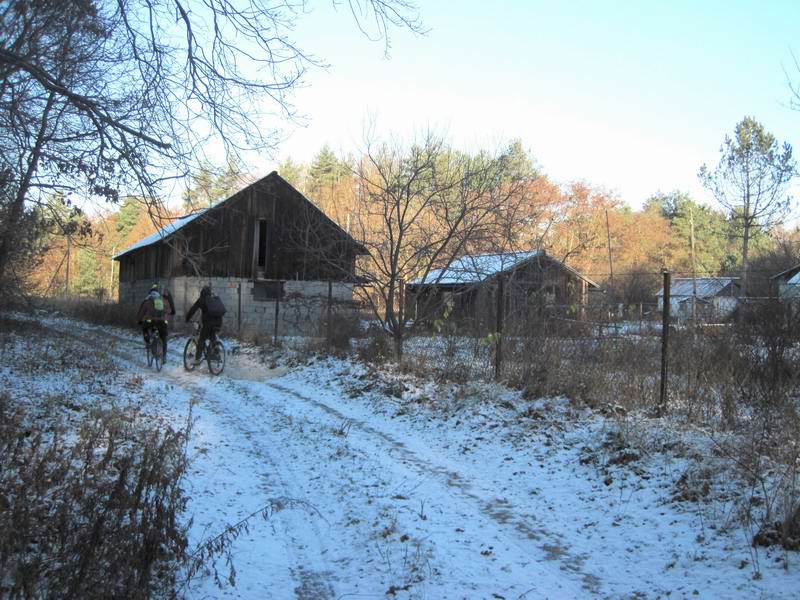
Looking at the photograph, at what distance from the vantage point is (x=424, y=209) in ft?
42.6

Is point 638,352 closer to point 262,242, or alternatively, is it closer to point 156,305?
point 156,305

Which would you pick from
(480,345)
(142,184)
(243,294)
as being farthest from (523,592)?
(243,294)

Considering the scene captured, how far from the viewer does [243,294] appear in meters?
28.0

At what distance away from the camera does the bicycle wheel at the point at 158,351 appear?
1309cm

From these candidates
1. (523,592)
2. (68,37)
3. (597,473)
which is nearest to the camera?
(523,592)

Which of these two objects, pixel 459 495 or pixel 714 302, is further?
pixel 714 302

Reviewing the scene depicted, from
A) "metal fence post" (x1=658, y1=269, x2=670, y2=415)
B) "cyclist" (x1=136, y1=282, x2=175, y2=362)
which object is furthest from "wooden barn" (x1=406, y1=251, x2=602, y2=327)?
"cyclist" (x1=136, y1=282, x2=175, y2=362)

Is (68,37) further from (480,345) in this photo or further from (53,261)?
(53,261)

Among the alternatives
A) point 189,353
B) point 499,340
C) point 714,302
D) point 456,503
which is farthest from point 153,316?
point 714,302

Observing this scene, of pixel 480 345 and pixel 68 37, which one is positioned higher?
pixel 68 37

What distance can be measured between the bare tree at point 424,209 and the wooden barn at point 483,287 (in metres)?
0.28

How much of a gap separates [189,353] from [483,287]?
22.1 ft

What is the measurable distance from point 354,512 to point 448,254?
8.54 meters

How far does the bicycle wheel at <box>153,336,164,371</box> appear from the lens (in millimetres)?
13086
